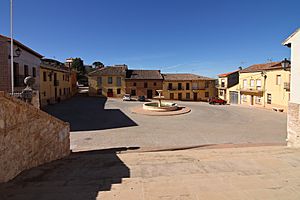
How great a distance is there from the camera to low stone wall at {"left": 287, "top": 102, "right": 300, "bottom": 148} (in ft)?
27.8

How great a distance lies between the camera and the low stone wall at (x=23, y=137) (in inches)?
163

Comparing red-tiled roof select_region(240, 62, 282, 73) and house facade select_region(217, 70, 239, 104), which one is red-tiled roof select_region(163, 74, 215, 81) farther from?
red-tiled roof select_region(240, 62, 282, 73)

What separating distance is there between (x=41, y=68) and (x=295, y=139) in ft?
85.0

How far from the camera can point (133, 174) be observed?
471 cm

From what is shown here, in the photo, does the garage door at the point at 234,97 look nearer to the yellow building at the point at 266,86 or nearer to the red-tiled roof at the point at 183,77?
the yellow building at the point at 266,86

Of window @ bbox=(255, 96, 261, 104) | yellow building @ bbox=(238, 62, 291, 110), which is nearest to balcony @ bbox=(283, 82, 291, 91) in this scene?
yellow building @ bbox=(238, 62, 291, 110)

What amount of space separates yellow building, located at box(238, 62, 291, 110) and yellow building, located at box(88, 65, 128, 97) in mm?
Result: 22731

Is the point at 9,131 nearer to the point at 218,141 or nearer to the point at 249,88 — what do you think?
the point at 218,141

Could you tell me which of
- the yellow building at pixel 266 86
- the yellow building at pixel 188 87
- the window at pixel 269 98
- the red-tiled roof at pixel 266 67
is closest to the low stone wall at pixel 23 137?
the yellow building at pixel 266 86

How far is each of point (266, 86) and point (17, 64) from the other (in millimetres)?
30026

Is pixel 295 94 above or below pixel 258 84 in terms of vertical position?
below

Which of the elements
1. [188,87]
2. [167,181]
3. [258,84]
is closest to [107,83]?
[188,87]

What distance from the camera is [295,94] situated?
854 centimetres

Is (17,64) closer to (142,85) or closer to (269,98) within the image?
(142,85)
